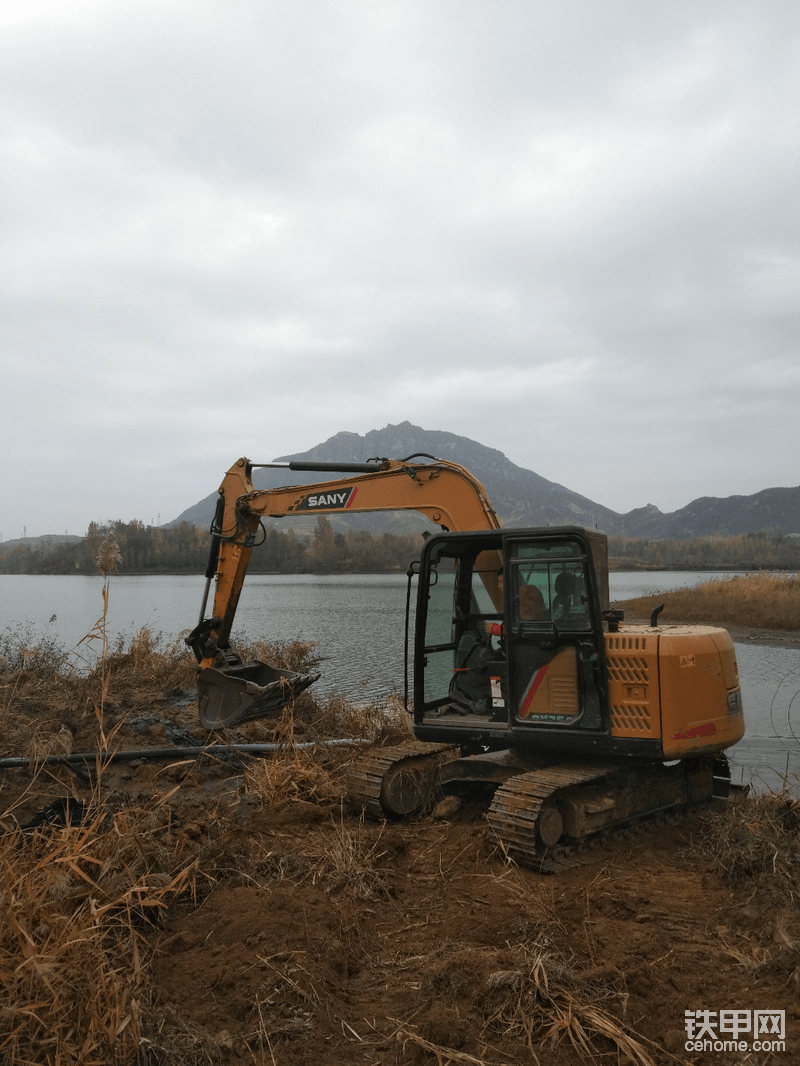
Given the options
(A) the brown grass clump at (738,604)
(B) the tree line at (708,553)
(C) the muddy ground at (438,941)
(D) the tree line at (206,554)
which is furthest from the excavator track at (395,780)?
(B) the tree line at (708,553)

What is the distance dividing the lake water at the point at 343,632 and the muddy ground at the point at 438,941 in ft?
12.6

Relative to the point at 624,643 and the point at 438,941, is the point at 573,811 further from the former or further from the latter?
the point at 438,941

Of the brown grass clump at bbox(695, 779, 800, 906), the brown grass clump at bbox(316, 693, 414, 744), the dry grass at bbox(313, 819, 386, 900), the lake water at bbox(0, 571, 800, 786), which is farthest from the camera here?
the lake water at bbox(0, 571, 800, 786)

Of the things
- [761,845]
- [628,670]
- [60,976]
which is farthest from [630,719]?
[60,976]

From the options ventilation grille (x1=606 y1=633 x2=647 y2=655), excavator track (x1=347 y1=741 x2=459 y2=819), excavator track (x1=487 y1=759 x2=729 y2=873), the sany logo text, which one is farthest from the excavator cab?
the sany logo text

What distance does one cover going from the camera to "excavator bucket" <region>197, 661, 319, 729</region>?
8758mm

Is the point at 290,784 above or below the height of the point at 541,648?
below

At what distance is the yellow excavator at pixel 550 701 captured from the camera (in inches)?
226

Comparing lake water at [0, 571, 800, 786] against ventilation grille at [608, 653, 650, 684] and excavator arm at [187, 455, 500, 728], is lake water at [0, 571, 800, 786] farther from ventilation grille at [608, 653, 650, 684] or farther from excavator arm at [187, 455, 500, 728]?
ventilation grille at [608, 653, 650, 684]

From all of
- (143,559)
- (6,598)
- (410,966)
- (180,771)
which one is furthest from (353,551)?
(410,966)

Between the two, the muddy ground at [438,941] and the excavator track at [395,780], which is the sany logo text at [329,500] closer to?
the excavator track at [395,780]

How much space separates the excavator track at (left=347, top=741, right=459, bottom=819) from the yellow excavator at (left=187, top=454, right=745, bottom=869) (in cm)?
1

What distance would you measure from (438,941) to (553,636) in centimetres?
248

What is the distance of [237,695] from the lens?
885 centimetres
